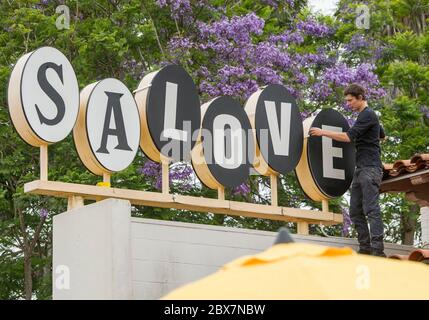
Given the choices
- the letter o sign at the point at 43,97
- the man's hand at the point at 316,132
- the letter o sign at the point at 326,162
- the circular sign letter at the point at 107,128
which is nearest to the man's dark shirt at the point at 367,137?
the man's hand at the point at 316,132

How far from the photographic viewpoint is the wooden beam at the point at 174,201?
406 inches

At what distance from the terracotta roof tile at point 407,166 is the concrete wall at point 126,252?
226 cm

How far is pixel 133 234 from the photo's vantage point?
10258mm

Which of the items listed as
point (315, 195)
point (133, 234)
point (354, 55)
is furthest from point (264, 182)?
point (133, 234)

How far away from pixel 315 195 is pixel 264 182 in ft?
22.3

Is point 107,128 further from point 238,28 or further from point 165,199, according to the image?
point 238,28

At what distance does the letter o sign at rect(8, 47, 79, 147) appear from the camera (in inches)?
408

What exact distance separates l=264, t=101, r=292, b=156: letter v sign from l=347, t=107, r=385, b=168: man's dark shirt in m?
0.80

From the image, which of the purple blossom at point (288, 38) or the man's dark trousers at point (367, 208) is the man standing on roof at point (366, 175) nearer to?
the man's dark trousers at point (367, 208)

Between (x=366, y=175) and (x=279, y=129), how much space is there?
3.79ft

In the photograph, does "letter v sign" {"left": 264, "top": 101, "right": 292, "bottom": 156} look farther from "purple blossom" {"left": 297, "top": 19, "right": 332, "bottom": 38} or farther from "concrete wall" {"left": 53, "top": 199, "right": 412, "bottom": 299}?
"purple blossom" {"left": 297, "top": 19, "right": 332, "bottom": 38}

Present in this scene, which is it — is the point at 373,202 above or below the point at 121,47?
below

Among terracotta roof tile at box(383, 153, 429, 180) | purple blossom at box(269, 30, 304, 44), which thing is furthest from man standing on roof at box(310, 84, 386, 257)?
purple blossom at box(269, 30, 304, 44)
